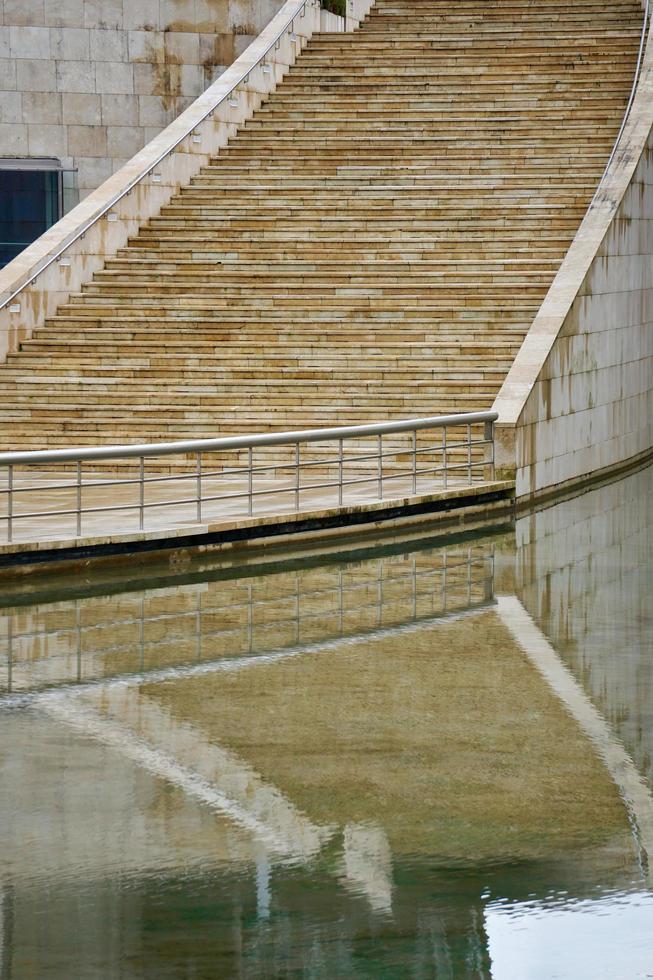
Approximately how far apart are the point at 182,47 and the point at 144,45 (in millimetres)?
640

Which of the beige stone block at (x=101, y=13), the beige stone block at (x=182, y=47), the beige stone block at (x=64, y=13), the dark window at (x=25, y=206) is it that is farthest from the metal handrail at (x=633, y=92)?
the dark window at (x=25, y=206)

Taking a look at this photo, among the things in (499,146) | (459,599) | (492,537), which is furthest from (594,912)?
(499,146)

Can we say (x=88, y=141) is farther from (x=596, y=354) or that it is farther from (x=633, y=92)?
(x=596, y=354)

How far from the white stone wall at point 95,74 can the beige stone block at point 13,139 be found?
0.02 m

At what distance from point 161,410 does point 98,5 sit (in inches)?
457

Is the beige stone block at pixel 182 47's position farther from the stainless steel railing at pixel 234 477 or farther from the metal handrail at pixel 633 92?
the stainless steel railing at pixel 234 477

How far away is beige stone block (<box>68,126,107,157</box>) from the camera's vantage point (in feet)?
94.9

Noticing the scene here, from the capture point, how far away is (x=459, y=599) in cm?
1195

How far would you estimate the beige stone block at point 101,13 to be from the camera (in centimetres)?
2875

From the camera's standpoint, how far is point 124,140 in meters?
29.1

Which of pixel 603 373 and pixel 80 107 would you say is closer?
pixel 603 373

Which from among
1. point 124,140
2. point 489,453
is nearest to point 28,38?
point 124,140

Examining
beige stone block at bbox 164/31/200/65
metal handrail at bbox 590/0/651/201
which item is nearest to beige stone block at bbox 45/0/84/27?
beige stone block at bbox 164/31/200/65

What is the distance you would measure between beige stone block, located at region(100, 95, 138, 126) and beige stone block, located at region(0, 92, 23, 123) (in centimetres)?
137
